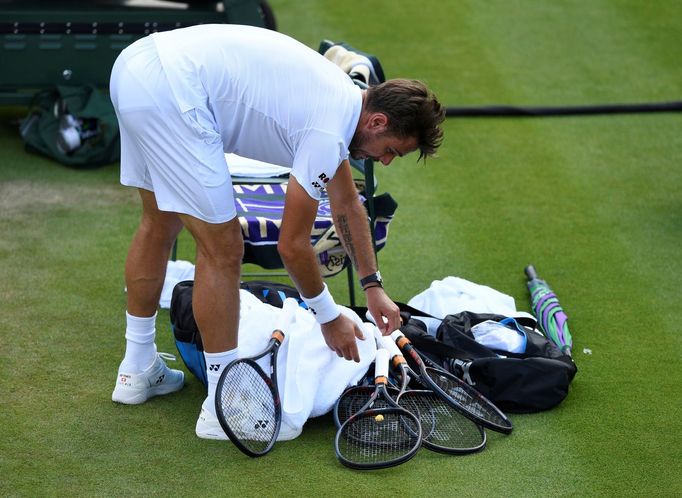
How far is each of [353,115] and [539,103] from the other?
4633mm

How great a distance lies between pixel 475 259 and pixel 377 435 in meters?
2.06

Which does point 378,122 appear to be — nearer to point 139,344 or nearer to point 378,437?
point 378,437

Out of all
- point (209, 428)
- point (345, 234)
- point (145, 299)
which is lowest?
point (209, 428)

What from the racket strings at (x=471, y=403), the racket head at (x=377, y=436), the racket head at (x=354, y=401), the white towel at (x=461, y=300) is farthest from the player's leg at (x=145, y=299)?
the white towel at (x=461, y=300)

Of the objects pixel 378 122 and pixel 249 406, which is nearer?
pixel 378 122

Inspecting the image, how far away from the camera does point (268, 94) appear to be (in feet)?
12.3

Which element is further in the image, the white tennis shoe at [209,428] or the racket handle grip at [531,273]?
the racket handle grip at [531,273]

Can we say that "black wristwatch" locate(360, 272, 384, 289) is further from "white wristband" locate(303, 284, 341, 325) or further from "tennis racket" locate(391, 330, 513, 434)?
"tennis racket" locate(391, 330, 513, 434)

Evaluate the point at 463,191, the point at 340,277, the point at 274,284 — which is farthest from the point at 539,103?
the point at 274,284

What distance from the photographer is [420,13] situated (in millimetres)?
9828

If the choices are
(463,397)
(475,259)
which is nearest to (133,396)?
(463,397)

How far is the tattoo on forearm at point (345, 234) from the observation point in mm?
4125

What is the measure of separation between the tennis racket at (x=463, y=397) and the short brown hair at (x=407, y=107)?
3.33ft

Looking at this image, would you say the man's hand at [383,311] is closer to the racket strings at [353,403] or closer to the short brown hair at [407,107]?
the racket strings at [353,403]
